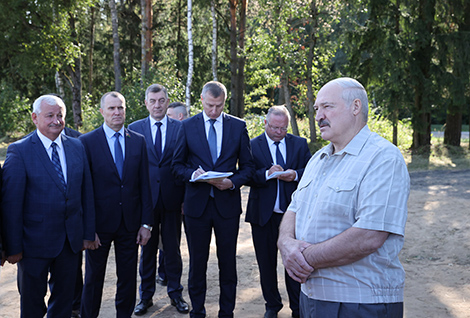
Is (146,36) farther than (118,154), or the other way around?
(146,36)

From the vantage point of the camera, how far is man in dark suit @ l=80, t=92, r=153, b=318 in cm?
427

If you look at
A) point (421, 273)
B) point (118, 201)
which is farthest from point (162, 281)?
point (421, 273)

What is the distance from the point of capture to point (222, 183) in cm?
434

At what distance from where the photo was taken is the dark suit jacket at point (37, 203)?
3.45m

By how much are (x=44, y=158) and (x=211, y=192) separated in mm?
1579

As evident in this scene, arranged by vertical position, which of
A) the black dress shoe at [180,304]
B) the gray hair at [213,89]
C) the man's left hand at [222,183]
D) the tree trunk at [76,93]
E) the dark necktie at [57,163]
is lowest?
the black dress shoe at [180,304]

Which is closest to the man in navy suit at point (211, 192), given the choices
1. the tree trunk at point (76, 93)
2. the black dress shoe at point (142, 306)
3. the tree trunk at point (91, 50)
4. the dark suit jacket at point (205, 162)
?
the dark suit jacket at point (205, 162)

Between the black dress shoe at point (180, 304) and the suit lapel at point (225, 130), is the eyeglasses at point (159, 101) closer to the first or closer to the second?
the suit lapel at point (225, 130)

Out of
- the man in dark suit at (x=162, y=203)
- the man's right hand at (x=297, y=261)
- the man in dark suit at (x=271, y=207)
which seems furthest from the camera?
the man in dark suit at (x=162, y=203)

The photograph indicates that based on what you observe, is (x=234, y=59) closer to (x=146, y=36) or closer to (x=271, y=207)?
(x=146, y=36)

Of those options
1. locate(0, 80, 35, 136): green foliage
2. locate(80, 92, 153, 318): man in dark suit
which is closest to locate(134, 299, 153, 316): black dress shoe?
locate(80, 92, 153, 318): man in dark suit

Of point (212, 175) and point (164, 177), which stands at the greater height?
point (212, 175)

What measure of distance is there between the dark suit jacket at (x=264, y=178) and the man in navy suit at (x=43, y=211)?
5.89 ft

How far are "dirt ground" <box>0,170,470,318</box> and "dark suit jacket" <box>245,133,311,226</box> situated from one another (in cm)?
111
